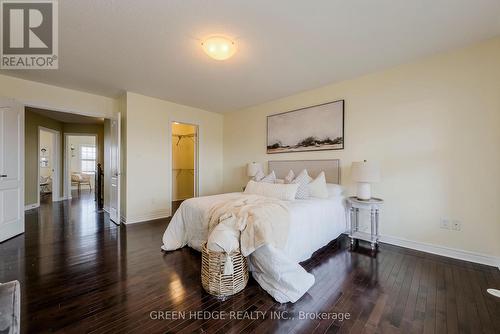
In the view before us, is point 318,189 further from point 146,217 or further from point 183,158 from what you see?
point 183,158

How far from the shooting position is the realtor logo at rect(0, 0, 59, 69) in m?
1.88

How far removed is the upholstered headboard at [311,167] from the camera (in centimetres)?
344

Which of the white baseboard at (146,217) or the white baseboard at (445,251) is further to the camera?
the white baseboard at (146,217)

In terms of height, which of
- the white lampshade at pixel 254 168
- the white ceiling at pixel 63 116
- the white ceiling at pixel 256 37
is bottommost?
the white lampshade at pixel 254 168

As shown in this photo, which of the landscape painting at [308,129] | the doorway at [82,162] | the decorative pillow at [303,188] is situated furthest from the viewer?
the doorway at [82,162]

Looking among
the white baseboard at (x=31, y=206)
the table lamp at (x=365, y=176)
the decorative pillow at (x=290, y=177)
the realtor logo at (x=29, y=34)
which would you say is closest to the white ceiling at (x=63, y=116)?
the white baseboard at (x=31, y=206)

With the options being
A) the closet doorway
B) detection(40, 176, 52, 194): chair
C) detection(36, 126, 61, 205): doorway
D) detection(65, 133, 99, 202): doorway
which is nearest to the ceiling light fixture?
the closet doorway

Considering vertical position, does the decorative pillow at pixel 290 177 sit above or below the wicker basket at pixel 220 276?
above

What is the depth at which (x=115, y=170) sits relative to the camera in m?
3.99

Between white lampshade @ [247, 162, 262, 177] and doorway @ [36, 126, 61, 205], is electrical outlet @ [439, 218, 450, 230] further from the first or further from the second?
doorway @ [36, 126, 61, 205]

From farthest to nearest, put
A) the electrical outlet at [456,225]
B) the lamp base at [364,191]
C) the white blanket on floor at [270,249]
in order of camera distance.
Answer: the lamp base at [364,191] → the electrical outlet at [456,225] → the white blanket on floor at [270,249]

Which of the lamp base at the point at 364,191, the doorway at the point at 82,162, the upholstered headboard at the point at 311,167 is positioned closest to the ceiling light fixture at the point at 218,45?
the upholstered headboard at the point at 311,167

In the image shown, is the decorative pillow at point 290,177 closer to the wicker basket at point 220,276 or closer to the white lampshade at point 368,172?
the white lampshade at point 368,172

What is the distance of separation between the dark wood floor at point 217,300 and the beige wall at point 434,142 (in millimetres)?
428
